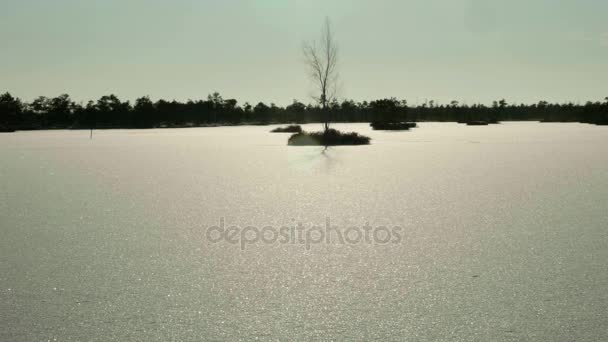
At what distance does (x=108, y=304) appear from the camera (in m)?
5.38

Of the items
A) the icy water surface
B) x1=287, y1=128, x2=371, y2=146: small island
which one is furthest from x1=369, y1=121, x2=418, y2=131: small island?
the icy water surface

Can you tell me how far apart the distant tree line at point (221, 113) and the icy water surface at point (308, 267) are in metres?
85.2

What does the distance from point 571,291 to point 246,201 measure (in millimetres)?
8729

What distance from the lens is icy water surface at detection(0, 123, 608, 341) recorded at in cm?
478

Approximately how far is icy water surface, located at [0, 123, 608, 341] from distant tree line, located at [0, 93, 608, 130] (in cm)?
8524

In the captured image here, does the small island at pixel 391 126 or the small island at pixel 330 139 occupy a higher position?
the small island at pixel 391 126

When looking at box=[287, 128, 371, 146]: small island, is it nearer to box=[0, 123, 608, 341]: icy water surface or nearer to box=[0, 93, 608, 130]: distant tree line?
box=[0, 123, 608, 341]: icy water surface

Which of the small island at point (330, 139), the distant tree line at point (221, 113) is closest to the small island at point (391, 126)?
the distant tree line at point (221, 113)

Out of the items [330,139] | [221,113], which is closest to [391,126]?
[330,139]

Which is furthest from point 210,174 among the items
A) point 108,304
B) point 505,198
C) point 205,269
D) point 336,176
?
point 108,304

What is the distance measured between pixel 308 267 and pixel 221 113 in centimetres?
15674

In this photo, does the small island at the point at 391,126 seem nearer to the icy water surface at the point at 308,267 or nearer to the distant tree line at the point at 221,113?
the distant tree line at the point at 221,113

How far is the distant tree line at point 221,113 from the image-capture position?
386ft

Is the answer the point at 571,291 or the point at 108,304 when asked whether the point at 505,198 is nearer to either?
the point at 571,291
